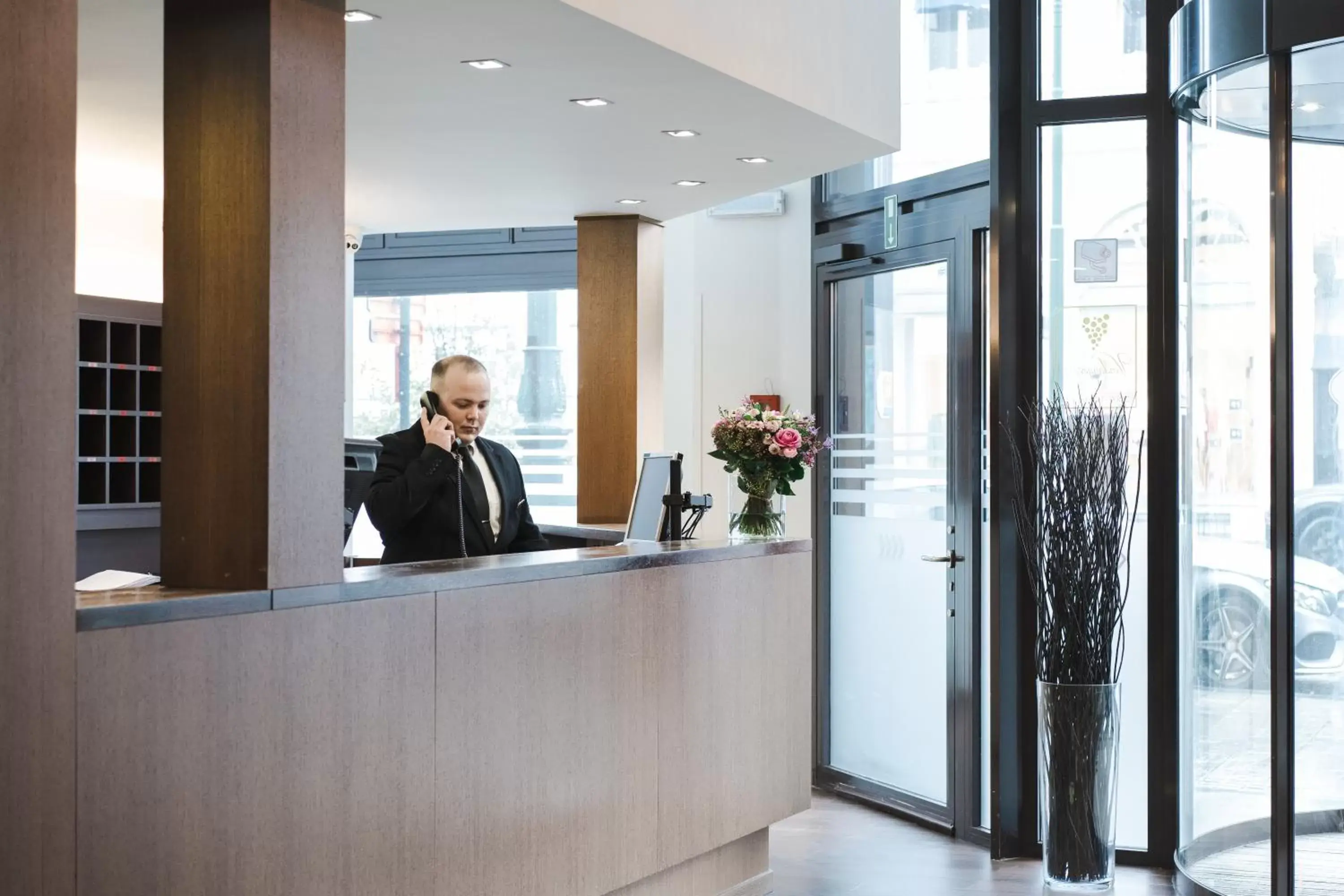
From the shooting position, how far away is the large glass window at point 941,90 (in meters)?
5.71

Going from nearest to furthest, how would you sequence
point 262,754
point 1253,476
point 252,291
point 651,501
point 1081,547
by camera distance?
point 262,754 < point 252,291 < point 1253,476 < point 1081,547 < point 651,501

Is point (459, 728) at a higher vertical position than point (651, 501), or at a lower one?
lower

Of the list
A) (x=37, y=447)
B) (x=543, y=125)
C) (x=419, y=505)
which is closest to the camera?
(x=37, y=447)

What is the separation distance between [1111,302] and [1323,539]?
4.45ft

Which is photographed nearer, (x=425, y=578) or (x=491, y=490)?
(x=425, y=578)

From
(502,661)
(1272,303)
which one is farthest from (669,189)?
(502,661)

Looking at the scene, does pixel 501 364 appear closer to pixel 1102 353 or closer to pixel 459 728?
pixel 1102 353

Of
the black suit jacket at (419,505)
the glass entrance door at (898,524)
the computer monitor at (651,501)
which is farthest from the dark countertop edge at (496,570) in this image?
the glass entrance door at (898,524)

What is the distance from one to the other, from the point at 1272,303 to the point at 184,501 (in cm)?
339

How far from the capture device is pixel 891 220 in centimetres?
597

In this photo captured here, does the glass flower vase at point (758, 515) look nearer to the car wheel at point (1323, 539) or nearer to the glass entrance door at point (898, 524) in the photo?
the glass entrance door at point (898, 524)

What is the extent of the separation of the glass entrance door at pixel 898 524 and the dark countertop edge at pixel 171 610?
347 centimetres

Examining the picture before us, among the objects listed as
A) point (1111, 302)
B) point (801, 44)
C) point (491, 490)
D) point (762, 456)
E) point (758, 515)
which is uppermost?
point (801, 44)

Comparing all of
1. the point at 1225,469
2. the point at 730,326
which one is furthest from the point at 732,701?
the point at 730,326
